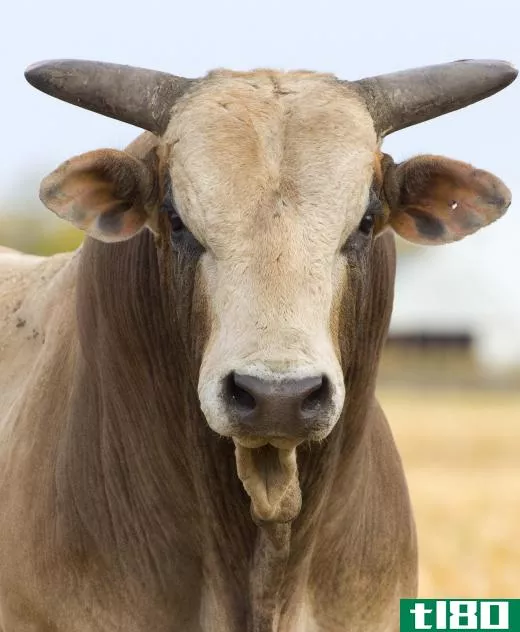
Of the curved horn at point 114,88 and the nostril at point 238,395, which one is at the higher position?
the curved horn at point 114,88

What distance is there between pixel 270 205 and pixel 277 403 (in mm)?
869

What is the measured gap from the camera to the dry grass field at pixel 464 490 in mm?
12141

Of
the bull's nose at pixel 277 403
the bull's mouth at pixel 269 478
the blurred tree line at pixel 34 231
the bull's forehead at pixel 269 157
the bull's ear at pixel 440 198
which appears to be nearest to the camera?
the bull's nose at pixel 277 403

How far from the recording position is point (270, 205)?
4.99 metres

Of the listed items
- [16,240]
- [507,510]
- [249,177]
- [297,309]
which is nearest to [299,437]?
[297,309]

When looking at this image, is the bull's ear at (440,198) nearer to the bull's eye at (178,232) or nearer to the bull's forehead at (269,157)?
the bull's forehead at (269,157)

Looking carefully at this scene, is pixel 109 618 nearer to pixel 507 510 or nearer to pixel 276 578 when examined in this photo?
pixel 276 578

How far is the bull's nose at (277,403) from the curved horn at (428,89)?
1504 millimetres

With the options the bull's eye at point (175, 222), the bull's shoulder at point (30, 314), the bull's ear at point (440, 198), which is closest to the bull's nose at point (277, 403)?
the bull's eye at point (175, 222)

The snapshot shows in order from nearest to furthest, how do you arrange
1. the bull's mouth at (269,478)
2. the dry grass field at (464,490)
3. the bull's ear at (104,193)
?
the bull's mouth at (269,478)
the bull's ear at (104,193)
the dry grass field at (464,490)

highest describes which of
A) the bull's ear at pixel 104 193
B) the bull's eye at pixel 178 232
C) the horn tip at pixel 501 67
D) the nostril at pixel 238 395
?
the horn tip at pixel 501 67

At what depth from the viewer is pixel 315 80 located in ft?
18.4

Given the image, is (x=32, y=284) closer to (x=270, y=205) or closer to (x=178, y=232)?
(x=178, y=232)

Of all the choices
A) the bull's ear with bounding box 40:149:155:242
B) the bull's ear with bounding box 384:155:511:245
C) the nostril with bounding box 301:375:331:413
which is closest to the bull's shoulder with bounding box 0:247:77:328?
the bull's ear with bounding box 40:149:155:242
